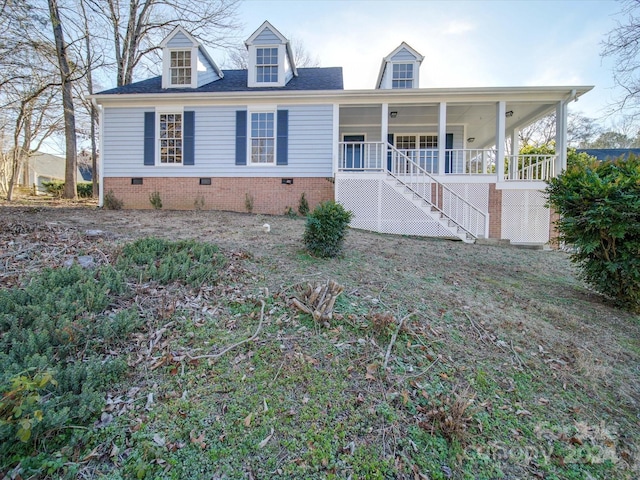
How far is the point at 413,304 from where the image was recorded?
4.10 meters

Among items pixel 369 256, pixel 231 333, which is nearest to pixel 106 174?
pixel 369 256

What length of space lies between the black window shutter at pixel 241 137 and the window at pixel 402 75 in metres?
5.31

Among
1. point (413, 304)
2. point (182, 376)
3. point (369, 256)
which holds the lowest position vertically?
point (182, 376)

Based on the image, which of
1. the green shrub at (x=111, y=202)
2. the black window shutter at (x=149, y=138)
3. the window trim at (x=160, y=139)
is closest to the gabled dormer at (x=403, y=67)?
the window trim at (x=160, y=139)

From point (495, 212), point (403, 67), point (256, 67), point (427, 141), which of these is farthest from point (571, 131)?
point (256, 67)

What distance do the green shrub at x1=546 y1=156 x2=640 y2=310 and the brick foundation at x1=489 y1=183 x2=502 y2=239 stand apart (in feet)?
16.6

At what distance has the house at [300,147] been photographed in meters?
9.66

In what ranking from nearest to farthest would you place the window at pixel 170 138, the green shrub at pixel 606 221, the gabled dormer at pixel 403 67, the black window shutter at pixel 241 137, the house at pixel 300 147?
the green shrub at pixel 606 221 → the house at pixel 300 147 → the black window shutter at pixel 241 137 → the window at pixel 170 138 → the gabled dormer at pixel 403 67

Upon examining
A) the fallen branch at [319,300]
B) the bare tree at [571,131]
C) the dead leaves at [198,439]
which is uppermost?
the bare tree at [571,131]

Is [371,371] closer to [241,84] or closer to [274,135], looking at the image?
[274,135]

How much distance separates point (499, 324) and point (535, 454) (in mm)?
1692

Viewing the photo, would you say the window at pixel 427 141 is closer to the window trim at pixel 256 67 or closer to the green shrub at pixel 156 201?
the window trim at pixel 256 67

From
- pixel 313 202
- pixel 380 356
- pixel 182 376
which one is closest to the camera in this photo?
pixel 182 376

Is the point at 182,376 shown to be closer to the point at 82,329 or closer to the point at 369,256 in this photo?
the point at 82,329
